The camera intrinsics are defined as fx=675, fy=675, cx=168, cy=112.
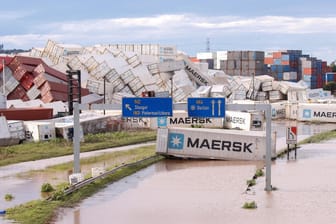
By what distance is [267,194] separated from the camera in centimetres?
2323

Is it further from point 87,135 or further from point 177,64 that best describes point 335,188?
point 177,64

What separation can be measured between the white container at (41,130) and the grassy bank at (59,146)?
828mm

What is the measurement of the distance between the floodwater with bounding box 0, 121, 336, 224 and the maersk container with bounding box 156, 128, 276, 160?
653mm

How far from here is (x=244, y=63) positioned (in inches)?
4705

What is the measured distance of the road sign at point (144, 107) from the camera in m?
26.2

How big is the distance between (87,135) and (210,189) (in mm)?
23639

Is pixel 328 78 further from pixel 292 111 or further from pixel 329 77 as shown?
pixel 292 111

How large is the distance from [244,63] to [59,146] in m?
81.3

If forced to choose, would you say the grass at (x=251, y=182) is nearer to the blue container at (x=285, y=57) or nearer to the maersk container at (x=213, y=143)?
the maersk container at (x=213, y=143)

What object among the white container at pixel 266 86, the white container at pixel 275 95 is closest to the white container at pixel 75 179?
the white container at pixel 275 95

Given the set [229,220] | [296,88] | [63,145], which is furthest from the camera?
[296,88]

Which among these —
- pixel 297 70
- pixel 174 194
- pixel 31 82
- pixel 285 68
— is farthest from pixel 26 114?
pixel 297 70

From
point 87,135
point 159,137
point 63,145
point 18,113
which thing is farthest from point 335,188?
point 18,113

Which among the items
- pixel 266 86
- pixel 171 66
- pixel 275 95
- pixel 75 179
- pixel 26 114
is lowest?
pixel 75 179
